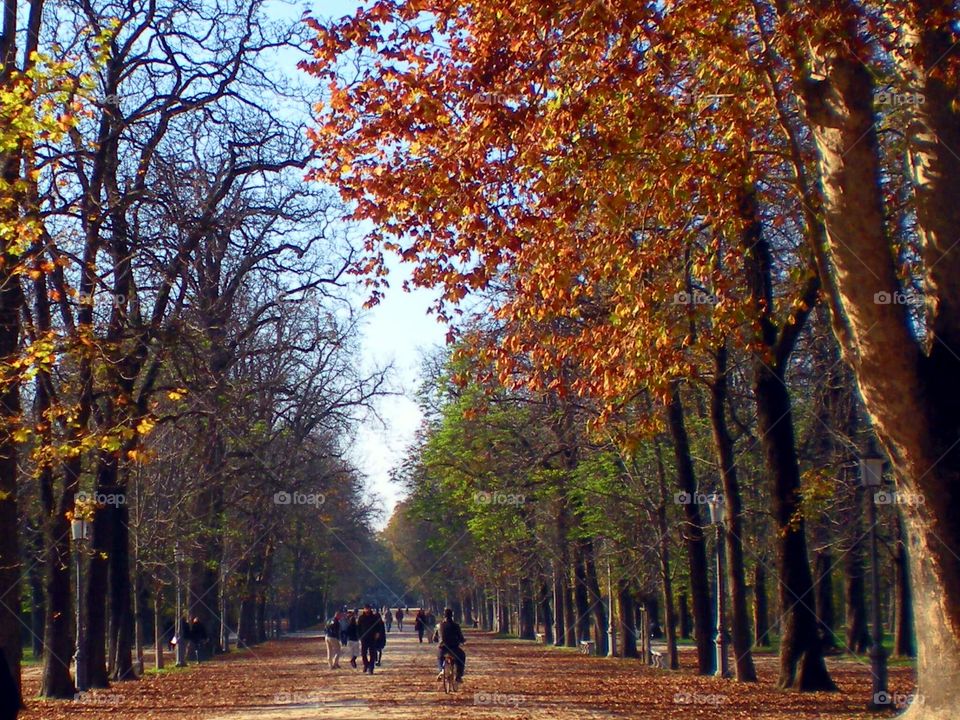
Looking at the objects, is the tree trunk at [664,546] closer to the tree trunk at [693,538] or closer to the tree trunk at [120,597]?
the tree trunk at [693,538]

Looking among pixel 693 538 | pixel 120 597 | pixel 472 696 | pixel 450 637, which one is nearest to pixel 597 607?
pixel 693 538

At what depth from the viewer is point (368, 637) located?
35.7 m

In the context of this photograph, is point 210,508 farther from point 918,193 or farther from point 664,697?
point 918,193

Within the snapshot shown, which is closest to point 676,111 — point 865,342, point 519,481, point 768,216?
point 865,342

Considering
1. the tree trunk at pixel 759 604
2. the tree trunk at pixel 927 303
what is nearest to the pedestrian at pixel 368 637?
the tree trunk at pixel 759 604

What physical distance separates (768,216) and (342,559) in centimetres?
5774

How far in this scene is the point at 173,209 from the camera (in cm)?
1916

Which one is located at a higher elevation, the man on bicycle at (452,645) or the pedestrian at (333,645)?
the man on bicycle at (452,645)

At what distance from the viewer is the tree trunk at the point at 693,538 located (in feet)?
94.8

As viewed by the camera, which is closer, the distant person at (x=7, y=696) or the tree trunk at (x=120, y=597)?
the distant person at (x=7, y=696)

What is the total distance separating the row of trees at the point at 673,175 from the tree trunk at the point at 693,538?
11062mm

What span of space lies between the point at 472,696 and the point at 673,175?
12996 millimetres

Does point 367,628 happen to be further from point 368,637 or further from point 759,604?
point 759,604

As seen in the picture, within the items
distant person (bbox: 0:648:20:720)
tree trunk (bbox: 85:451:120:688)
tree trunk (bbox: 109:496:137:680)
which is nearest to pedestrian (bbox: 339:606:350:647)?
tree trunk (bbox: 109:496:137:680)
